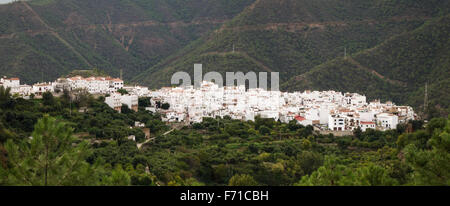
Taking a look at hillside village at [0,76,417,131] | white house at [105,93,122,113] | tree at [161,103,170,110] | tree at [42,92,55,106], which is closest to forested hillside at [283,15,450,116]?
hillside village at [0,76,417,131]

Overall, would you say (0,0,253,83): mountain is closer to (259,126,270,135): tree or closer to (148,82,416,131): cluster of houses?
(148,82,416,131): cluster of houses

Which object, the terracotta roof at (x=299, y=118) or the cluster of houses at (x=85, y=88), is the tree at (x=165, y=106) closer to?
the cluster of houses at (x=85, y=88)

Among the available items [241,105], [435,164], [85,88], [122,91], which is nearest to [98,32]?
[122,91]

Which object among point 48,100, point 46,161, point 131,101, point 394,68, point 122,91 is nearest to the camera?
point 46,161

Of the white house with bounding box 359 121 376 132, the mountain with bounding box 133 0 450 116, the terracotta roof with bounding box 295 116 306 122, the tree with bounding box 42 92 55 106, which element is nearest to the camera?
the tree with bounding box 42 92 55 106

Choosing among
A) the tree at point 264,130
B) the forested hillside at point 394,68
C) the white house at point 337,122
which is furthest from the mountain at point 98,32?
the white house at point 337,122

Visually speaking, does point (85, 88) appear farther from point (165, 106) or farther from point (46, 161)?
point (46, 161)
